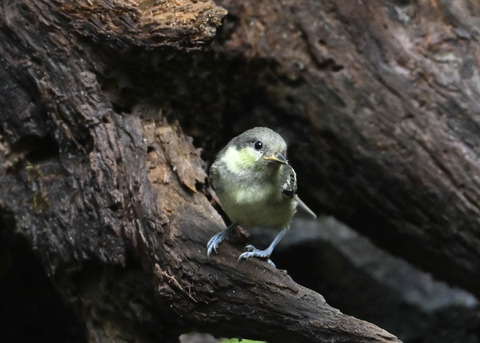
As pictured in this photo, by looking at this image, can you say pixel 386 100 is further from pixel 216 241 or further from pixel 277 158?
pixel 216 241

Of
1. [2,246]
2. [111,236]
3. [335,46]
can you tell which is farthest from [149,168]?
[335,46]

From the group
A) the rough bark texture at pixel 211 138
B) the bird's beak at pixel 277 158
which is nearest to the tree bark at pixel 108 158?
the rough bark texture at pixel 211 138

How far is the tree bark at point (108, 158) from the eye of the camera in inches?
157

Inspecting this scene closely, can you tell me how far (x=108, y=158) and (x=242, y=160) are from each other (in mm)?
849

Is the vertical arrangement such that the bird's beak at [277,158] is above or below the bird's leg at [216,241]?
above

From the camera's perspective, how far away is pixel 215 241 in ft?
12.3

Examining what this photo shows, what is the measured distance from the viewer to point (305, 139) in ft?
17.3

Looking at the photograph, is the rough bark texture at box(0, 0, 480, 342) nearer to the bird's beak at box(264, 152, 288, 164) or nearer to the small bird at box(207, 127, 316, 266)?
the small bird at box(207, 127, 316, 266)

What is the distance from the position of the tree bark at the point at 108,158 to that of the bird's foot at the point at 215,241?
55 millimetres

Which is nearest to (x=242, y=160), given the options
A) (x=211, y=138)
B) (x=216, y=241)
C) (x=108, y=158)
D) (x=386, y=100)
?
(x=216, y=241)

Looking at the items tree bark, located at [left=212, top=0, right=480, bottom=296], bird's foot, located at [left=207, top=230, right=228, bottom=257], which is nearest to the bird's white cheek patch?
bird's foot, located at [left=207, top=230, right=228, bottom=257]

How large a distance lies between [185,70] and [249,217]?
122 cm

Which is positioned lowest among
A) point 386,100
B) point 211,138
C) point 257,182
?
point 211,138

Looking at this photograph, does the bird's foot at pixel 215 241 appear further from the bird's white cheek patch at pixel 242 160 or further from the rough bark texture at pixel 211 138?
the bird's white cheek patch at pixel 242 160
